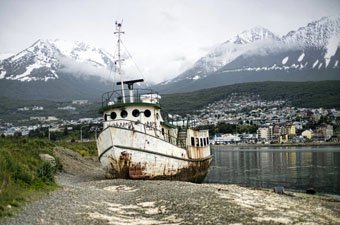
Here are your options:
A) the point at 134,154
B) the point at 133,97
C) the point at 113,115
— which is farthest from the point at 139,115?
the point at 134,154

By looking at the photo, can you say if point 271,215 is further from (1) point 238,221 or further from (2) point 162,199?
(2) point 162,199

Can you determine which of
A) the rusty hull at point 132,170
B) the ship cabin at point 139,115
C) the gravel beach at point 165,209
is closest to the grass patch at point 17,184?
the gravel beach at point 165,209

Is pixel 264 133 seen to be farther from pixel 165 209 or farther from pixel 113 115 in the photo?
pixel 165 209

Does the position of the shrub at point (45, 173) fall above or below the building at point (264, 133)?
above

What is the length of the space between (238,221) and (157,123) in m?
15.8

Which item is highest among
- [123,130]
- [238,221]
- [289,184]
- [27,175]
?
[123,130]

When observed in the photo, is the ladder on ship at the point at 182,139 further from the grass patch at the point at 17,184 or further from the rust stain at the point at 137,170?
the grass patch at the point at 17,184

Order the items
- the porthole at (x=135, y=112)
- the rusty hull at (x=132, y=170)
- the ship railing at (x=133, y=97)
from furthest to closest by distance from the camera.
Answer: the ship railing at (x=133, y=97) → the porthole at (x=135, y=112) → the rusty hull at (x=132, y=170)

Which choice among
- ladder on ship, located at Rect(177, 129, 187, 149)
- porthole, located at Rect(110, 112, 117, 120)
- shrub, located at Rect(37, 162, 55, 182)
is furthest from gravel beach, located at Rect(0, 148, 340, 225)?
ladder on ship, located at Rect(177, 129, 187, 149)

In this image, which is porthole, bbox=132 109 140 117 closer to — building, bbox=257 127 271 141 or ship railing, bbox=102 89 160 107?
ship railing, bbox=102 89 160 107

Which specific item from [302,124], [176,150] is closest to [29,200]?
[176,150]

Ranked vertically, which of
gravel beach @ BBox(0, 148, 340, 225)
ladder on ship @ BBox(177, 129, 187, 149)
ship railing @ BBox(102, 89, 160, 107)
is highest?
ship railing @ BBox(102, 89, 160, 107)

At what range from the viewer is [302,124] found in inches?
7288

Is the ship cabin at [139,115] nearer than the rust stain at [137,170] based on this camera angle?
No
